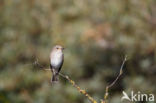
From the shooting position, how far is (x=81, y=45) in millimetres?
16344

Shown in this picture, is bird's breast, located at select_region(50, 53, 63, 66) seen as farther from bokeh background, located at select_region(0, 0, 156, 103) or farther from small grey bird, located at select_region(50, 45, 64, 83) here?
bokeh background, located at select_region(0, 0, 156, 103)

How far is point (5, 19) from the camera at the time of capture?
18.9 m

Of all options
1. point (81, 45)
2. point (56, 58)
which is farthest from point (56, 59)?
point (81, 45)

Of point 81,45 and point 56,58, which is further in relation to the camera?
→ point 81,45

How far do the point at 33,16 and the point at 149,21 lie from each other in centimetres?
553

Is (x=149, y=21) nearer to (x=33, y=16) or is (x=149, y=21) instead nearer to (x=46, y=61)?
(x=46, y=61)

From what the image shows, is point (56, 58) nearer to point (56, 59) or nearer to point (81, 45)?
point (56, 59)

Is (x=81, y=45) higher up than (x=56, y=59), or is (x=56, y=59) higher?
(x=81, y=45)

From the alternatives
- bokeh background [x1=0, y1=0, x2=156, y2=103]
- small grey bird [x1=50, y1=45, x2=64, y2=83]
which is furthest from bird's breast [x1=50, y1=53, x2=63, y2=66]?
bokeh background [x1=0, y1=0, x2=156, y2=103]

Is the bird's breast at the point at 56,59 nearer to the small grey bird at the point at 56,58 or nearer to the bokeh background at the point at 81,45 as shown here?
the small grey bird at the point at 56,58

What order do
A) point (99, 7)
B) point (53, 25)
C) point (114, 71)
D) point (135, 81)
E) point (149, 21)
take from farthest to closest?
point (53, 25) < point (99, 7) < point (114, 71) < point (149, 21) < point (135, 81)

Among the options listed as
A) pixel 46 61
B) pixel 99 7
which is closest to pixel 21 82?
pixel 46 61

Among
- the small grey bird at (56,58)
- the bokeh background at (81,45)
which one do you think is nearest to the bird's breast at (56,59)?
the small grey bird at (56,58)

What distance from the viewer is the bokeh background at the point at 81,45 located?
556 inches
